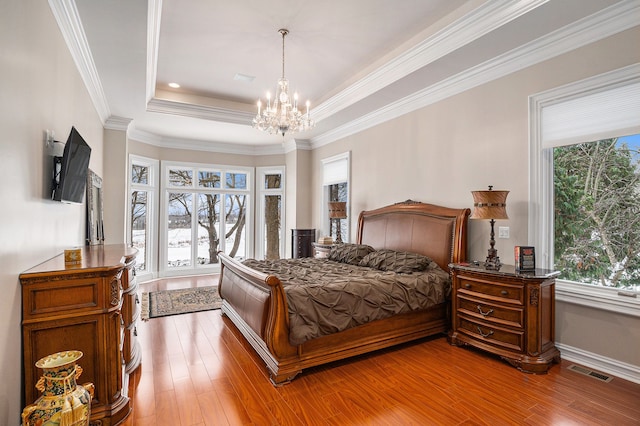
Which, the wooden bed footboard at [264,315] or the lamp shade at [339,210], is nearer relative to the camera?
the wooden bed footboard at [264,315]

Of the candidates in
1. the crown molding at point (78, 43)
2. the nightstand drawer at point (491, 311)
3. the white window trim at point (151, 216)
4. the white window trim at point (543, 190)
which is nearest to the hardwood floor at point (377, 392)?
the nightstand drawer at point (491, 311)

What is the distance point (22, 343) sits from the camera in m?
1.79

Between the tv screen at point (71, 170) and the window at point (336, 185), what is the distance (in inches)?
157

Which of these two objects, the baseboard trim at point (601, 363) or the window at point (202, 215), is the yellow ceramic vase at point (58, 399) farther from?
the window at point (202, 215)

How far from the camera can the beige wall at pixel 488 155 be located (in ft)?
8.83

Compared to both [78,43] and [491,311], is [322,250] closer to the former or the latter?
[491,311]

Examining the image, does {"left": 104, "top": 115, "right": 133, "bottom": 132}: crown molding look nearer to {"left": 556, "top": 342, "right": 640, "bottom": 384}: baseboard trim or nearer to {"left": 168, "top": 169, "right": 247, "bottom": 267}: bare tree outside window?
{"left": 168, "top": 169, "right": 247, "bottom": 267}: bare tree outside window

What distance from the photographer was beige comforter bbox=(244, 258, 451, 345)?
2.67 m

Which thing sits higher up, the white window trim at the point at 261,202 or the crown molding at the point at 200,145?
the crown molding at the point at 200,145

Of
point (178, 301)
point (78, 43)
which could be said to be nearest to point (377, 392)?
→ point (178, 301)

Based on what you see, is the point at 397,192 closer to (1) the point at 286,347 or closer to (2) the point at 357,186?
(2) the point at 357,186

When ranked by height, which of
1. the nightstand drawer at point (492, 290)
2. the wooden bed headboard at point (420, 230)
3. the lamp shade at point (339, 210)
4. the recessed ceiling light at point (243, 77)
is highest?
the recessed ceiling light at point (243, 77)

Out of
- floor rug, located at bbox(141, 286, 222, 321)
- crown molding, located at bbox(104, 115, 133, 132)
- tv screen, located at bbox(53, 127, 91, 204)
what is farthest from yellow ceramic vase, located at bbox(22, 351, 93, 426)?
crown molding, located at bbox(104, 115, 133, 132)

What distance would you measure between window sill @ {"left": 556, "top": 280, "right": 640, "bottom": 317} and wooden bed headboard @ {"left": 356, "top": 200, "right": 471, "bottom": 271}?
0.93m
